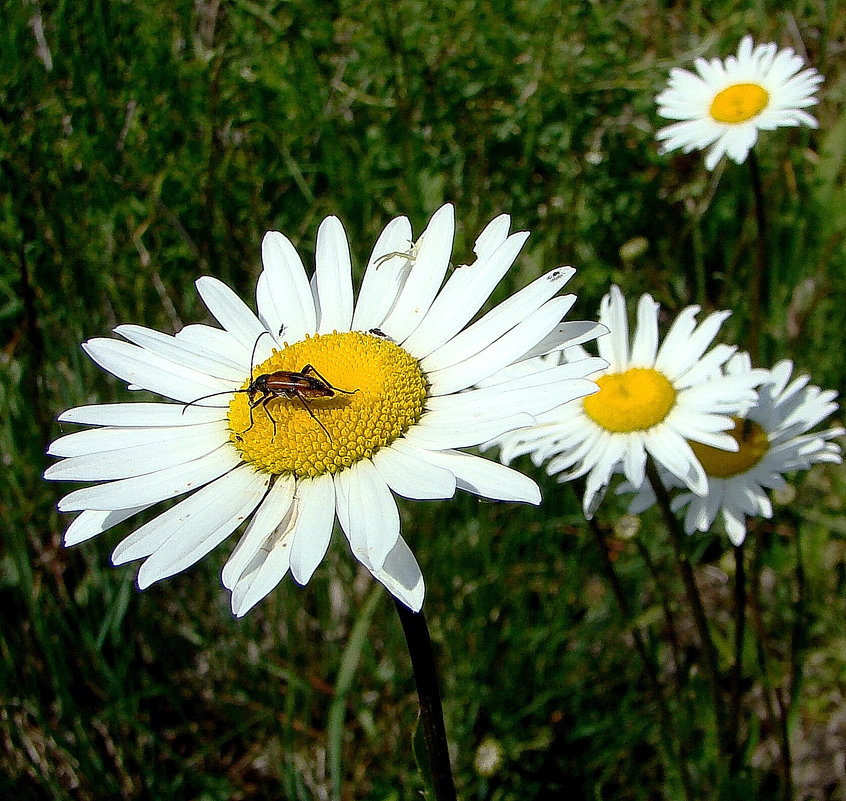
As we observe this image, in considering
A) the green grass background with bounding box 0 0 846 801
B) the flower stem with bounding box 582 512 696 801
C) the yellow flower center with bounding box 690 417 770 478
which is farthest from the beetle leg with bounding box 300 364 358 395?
the yellow flower center with bounding box 690 417 770 478

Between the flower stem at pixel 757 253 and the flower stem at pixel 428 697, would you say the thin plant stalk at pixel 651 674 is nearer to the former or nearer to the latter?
the flower stem at pixel 428 697

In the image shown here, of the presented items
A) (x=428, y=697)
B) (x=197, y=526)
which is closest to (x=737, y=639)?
(x=428, y=697)

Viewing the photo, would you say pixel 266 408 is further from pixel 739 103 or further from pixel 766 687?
pixel 739 103

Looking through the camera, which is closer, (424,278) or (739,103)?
(424,278)

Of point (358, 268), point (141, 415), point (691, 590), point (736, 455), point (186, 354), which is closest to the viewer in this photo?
point (141, 415)

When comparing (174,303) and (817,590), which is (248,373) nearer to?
(174,303)

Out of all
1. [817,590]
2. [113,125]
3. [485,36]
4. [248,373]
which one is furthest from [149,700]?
[485,36]

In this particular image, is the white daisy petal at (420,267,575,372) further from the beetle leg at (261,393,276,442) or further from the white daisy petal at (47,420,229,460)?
the white daisy petal at (47,420,229,460)
